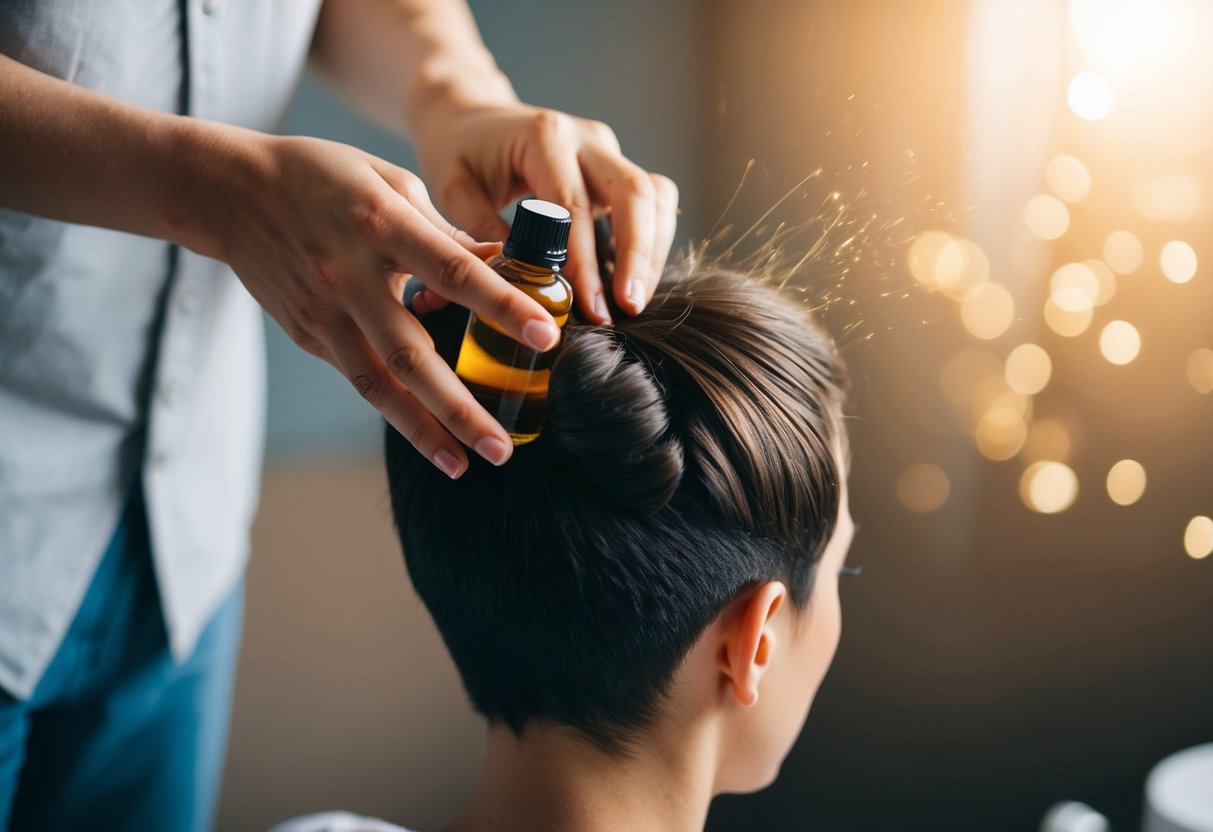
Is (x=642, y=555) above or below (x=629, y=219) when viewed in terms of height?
below

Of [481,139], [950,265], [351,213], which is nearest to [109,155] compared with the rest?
[351,213]

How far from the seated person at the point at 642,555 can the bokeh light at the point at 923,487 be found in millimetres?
716

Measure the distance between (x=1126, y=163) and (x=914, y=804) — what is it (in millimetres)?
1147

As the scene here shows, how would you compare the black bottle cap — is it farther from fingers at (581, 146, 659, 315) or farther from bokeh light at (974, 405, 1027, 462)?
bokeh light at (974, 405, 1027, 462)

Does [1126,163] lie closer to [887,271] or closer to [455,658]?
[887,271]

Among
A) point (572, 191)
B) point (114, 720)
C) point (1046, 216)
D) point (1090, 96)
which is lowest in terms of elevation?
point (114, 720)

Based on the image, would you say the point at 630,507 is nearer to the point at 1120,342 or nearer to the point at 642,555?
the point at 642,555

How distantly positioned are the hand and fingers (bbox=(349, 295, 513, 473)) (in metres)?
0.16

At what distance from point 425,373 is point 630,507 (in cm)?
22

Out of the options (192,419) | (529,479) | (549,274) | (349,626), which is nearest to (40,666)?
(192,419)

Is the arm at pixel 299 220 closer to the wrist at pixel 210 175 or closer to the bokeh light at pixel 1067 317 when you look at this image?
the wrist at pixel 210 175

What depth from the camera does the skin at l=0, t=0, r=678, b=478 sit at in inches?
25.0

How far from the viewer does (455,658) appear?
3.01 ft

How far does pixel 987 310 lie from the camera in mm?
1481
